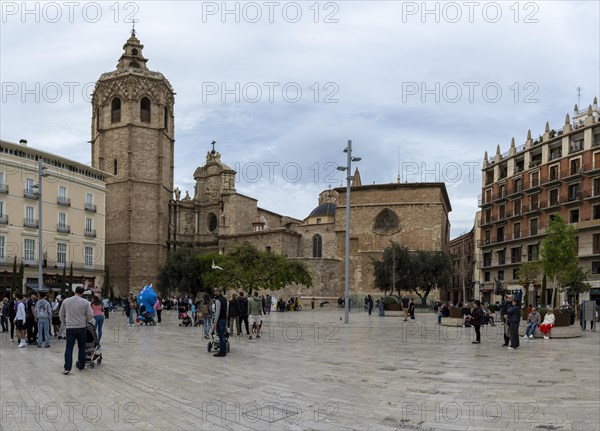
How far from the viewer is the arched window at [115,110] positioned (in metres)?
64.7

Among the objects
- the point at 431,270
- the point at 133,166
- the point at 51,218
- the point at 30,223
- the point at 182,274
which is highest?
the point at 133,166

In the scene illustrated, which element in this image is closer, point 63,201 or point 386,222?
point 63,201

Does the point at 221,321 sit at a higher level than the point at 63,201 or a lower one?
lower

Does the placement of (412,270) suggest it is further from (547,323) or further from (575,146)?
(547,323)

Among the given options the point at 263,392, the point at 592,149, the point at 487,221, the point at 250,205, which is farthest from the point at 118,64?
the point at 263,392

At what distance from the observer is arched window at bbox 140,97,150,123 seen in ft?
212

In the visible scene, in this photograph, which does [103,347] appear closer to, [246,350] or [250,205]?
[246,350]

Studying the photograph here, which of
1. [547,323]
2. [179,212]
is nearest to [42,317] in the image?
[547,323]

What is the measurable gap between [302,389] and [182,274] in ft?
158

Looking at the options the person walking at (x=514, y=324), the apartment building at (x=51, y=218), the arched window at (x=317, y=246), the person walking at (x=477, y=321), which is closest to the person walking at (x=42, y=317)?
the person walking at (x=477, y=321)

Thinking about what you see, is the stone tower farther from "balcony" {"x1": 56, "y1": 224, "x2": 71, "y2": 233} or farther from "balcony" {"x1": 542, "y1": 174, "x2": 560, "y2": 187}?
"balcony" {"x1": 542, "y1": 174, "x2": 560, "y2": 187}

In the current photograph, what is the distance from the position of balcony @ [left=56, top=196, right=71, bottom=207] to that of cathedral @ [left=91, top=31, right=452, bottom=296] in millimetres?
15210

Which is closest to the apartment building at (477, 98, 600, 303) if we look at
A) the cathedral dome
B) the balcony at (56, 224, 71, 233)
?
the cathedral dome

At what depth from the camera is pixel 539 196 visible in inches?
1844
